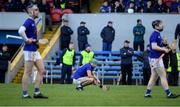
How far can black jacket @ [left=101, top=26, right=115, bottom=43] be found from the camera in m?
30.8

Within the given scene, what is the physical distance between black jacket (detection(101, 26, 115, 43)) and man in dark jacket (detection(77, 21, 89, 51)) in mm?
791

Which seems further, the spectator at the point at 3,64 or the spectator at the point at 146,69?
the spectator at the point at 3,64

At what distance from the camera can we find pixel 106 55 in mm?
31484

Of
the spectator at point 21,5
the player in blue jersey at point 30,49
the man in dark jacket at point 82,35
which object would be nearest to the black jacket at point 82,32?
the man in dark jacket at point 82,35

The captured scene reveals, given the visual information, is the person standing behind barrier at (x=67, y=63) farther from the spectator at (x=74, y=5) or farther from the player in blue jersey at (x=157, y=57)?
the player in blue jersey at (x=157, y=57)

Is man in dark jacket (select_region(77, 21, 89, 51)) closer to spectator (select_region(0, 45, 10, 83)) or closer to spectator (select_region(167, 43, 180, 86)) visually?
spectator (select_region(0, 45, 10, 83))

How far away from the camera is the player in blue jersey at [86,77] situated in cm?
2066

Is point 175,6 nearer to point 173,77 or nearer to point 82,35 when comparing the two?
point 82,35

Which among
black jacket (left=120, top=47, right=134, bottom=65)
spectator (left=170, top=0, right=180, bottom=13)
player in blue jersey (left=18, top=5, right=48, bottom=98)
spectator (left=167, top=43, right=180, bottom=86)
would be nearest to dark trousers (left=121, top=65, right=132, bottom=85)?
black jacket (left=120, top=47, right=134, bottom=65)

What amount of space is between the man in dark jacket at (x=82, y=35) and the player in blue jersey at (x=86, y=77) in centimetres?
964

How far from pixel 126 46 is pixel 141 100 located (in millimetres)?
11569

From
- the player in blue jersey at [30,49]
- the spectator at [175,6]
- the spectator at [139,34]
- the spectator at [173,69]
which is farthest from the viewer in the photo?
the spectator at [175,6]

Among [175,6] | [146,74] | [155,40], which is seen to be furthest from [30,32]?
[175,6]

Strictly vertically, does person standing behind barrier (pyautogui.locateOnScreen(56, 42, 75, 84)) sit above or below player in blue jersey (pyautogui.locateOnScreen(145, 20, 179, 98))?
below
